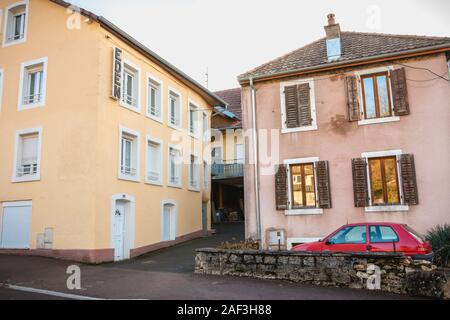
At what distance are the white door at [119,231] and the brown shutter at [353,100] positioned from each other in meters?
9.48

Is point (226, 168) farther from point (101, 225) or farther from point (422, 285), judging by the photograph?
point (422, 285)

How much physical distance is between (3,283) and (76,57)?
30.2 feet

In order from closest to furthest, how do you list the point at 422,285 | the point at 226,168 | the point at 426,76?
the point at 422,285
the point at 426,76
the point at 226,168

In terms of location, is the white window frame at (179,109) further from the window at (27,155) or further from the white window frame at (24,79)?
the window at (27,155)

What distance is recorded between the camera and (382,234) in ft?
31.5

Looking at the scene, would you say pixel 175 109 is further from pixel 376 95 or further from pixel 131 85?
pixel 376 95

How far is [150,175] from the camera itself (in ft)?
60.8

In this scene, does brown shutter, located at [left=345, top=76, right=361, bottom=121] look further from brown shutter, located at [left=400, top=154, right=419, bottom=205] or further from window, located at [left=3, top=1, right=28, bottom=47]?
window, located at [left=3, top=1, right=28, bottom=47]

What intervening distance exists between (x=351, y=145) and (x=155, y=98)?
1022 cm

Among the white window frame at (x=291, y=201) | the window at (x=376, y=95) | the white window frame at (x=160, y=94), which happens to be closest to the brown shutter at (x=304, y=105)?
the white window frame at (x=291, y=201)

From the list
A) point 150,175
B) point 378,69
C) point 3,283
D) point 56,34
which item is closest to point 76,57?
point 56,34

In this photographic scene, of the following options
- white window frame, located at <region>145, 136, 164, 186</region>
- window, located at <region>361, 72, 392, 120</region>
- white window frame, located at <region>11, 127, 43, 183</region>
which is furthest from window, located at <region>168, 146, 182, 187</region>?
window, located at <region>361, 72, 392, 120</region>

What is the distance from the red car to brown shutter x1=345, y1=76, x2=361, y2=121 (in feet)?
14.7

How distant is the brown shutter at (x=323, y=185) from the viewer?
12.9m
